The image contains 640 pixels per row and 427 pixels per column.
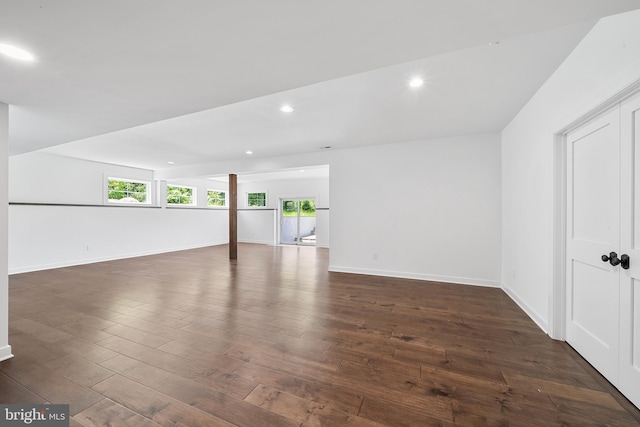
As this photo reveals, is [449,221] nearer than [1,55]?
No

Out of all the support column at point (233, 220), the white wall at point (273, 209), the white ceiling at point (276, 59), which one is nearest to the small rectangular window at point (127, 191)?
the support column at point (233, 220)

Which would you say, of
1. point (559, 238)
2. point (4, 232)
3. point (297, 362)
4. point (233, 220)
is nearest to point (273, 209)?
point (233, 220)

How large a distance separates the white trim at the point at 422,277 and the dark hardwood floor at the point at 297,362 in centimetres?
45

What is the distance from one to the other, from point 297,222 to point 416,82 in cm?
785

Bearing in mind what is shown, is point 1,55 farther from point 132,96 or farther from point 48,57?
point 132,96

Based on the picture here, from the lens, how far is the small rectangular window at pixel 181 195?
809 centimetres

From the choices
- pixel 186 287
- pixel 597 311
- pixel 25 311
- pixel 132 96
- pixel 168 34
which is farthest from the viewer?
pixel 186 287

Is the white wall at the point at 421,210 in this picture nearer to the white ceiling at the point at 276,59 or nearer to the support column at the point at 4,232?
the white ceiling at the point at 276,59

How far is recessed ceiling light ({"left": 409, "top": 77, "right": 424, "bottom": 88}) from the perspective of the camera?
233 centimetres

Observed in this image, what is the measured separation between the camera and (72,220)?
5648 millimetres

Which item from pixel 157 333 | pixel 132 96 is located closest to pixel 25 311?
pixel 157 333

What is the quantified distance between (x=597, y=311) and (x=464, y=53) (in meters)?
2.21

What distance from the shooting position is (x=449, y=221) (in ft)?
14.0

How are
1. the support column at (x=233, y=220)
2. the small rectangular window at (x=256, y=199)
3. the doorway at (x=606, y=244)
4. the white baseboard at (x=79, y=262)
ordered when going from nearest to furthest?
the doorway at (x=606, y=244) → the white baseboard at (x=79, y=262) → the support column at (x=233, y=220) → the small rectangular window at (x=256, y=199)
